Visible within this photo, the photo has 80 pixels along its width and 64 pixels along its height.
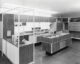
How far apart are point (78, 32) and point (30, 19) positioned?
571 cm

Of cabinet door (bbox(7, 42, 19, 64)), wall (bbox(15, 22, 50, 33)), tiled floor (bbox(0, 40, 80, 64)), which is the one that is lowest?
tiled floor (bbox(0, 40, 80, 64))

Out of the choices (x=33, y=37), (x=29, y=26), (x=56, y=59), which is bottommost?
(x=56, y=59)

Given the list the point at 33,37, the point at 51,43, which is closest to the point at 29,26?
the point at 33,37

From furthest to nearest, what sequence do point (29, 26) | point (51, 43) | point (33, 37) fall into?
point (29, 26)
point (33, 37)
point (51, 43)

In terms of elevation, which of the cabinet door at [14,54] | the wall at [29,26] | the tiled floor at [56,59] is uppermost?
the wall at [29,26]

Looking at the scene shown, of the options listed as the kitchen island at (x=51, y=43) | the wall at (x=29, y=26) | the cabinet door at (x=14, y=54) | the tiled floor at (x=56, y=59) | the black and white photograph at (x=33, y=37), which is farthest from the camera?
the wall at (x=29, y=26)

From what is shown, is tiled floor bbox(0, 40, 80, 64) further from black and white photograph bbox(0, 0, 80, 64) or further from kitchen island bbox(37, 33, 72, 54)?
kitchen island bbox(37, 33, 72, 54)

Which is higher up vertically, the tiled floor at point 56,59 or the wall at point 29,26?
the wall at point 29,26

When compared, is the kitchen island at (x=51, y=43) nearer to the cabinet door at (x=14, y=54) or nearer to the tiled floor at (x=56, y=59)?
the tiled floor at (x=56, y=59)

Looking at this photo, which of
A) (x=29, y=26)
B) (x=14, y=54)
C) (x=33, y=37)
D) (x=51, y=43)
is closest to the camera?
(x=14, y=54)

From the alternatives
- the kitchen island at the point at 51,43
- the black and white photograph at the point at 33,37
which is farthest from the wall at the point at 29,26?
the kitchen island at the point at 51,43

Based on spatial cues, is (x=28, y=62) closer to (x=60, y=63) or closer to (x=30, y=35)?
(x=60, y=63)

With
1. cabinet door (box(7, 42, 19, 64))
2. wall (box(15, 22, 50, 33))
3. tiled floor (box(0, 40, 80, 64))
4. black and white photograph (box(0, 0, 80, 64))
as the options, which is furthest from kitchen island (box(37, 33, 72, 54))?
wall (box(15, 22, 50, 33))

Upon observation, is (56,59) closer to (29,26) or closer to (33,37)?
(33,37)
